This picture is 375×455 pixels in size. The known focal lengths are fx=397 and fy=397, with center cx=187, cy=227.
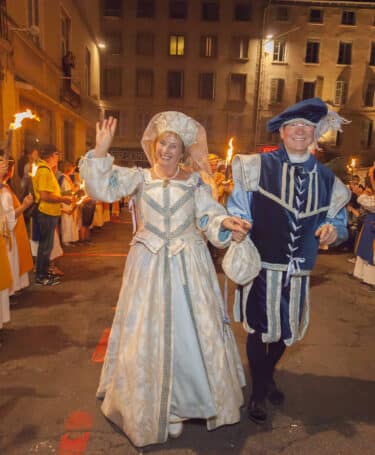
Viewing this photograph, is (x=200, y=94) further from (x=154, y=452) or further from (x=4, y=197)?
(x=154, y=452)

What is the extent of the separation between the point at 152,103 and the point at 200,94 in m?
3.47

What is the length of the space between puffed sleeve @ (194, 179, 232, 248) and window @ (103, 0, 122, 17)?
29.1 metres

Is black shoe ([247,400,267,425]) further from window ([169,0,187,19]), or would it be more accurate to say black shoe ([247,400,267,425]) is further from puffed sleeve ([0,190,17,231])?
window ([169,0,187,19])

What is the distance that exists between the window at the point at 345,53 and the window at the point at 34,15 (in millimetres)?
23796

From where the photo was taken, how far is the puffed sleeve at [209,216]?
2.59m

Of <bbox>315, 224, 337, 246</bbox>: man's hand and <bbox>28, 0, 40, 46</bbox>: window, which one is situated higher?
<bbox>28, 0, 40, 46</bbox>: window

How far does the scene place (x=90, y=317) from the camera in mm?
4824

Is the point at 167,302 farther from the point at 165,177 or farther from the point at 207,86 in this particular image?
the point at 207,86

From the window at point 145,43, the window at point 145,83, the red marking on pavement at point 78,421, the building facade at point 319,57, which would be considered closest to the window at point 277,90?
the building facade at point 319,57

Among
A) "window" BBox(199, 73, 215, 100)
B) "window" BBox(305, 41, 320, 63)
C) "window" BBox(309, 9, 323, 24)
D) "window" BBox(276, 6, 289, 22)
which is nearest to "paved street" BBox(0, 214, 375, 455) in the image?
"window" BBox(199, 73, 215, 100)

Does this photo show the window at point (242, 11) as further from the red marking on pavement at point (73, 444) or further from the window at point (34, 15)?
the red marking on pavement at point (73, 444)

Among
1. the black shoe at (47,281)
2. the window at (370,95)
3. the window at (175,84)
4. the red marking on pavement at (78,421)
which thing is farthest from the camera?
the window at (370,95)

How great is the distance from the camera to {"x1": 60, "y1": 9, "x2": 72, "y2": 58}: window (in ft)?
45.8

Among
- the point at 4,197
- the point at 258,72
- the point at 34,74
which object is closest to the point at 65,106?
the point at 34,74
